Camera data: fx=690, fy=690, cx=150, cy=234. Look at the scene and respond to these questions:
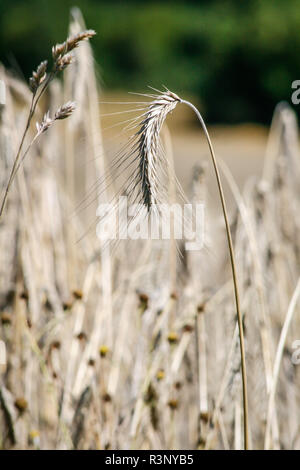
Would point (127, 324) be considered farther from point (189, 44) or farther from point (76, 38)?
point (189, 44)

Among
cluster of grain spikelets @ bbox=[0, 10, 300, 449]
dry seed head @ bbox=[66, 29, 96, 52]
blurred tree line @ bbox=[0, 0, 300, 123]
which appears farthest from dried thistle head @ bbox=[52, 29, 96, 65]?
blurred tree line @ bbox=[0, 0, 300, 123]

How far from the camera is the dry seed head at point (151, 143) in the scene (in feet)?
1.86

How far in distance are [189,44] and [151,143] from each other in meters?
10.4

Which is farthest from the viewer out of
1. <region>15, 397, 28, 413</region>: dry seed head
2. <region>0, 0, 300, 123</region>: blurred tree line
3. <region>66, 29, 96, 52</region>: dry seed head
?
<region>0, 0, 300, 123</region>: blurred tree line

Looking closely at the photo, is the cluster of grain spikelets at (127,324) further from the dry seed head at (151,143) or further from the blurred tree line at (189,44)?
the blurred tree line at (189,44)

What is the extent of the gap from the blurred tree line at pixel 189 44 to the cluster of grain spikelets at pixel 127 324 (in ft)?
21.9

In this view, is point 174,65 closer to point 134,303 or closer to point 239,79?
point 239,79

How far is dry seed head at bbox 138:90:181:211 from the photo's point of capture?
57 centimetres

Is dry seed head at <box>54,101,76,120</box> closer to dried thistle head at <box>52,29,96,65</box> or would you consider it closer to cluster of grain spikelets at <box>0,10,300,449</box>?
dried thistle head at <box>52,29,96,65</box>

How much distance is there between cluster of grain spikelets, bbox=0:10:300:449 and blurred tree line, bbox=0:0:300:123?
21.9 feet

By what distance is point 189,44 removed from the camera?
415 inches

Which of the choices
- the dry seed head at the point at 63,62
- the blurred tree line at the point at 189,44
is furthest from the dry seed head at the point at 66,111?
the blurred tree line at the point at 189,44

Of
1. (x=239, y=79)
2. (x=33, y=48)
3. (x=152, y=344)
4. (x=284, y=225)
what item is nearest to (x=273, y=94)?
(x=239, y=79)
